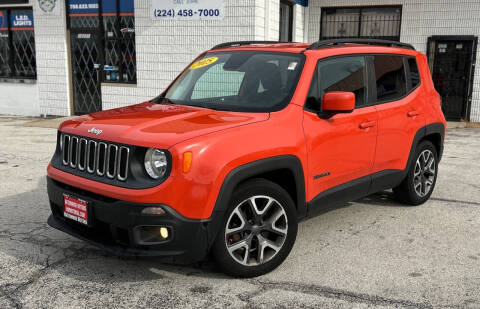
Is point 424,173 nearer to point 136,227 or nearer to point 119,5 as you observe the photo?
point 136,227

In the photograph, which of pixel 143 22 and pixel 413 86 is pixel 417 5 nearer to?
pixel 143 22

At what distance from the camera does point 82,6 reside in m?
12.5

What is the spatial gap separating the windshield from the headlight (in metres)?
0.94

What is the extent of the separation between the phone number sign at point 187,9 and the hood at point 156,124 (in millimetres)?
7426

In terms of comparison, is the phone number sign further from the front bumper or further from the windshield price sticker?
the front bumper

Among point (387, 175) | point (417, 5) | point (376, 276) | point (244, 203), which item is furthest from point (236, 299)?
point (417, 5)

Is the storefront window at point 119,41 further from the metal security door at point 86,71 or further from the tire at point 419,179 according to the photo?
the tire at point 419,179

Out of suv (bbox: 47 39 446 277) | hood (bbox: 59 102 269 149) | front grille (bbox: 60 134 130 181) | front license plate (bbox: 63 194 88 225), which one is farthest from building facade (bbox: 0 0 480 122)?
front license plate (bbox: 63 194 88 225)

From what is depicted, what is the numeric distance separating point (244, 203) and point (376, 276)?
1.16m

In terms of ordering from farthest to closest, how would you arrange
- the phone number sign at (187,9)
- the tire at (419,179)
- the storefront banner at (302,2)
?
the storefront banner at (302,2), the phone number sign at (187,9), the tire at (419,179)

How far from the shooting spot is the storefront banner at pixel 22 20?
13125 millimetres

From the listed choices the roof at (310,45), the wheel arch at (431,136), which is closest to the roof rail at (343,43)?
the roof at (310,45)

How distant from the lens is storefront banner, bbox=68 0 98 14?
1240cm

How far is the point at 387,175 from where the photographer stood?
478cm
